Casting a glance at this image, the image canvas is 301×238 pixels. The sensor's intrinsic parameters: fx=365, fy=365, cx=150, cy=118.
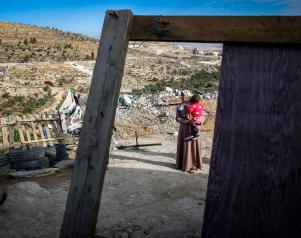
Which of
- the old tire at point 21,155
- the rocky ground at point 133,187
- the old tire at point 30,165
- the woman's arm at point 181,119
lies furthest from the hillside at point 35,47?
the woman's arm at point 181,119

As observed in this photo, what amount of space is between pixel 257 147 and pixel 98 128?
3.38ft

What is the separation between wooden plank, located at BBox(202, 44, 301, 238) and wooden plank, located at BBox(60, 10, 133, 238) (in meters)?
0.70

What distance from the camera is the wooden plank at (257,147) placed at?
2195 mm

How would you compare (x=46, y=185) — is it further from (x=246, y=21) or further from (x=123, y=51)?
(x=246, y=21)

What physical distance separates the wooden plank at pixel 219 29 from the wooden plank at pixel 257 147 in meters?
0.07

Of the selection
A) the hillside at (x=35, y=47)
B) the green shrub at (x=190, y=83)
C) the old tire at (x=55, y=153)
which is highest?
the hillside at (x=35, y=47)

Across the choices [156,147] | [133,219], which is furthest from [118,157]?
[133,219]

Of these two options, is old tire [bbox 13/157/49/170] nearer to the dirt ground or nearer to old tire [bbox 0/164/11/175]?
old tire [bbox 0/164/11/175]

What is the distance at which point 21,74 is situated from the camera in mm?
28688

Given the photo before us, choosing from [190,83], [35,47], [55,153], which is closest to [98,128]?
[55,153]

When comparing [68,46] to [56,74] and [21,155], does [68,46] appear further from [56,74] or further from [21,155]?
[21,155]

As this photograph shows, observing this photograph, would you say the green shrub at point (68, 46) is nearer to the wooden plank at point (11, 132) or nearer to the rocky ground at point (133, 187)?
the rocky ground at point (133, 187)

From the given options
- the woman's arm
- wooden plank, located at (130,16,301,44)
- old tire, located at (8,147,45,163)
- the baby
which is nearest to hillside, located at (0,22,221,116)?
old tire, located at (8,147,45,163)

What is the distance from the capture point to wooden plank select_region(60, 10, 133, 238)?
7.89 feet
